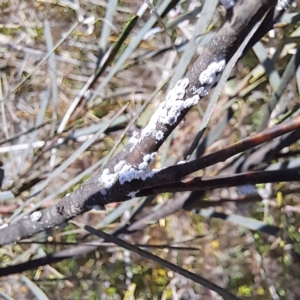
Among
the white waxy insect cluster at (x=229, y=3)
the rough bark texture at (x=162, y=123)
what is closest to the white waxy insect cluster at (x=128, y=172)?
the rough bark texture at (x=162, y=123)

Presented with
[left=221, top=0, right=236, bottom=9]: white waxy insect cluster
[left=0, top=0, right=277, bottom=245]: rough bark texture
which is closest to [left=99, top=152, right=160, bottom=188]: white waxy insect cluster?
[left=0, top=0, right=277, bottom=245]: rough bark texture

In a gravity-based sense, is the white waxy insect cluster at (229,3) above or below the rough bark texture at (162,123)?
above

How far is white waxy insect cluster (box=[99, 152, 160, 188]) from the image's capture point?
30 centimetres

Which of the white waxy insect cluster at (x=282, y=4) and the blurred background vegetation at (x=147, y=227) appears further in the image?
the blurred background vegetation at (x=147, y=227)

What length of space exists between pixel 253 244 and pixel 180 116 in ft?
3.02

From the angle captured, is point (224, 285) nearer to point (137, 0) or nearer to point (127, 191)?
point (137, 0)

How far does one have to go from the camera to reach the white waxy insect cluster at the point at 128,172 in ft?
0.98

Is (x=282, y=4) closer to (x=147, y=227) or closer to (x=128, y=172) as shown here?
(x=128, y=172)

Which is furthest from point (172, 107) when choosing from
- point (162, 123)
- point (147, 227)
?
point (147, 227)

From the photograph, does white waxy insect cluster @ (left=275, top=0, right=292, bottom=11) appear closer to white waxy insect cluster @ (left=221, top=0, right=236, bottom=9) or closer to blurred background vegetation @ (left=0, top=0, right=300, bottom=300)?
white waxy insect cluster @ (left=221, top=0, right=236, bottom=9)

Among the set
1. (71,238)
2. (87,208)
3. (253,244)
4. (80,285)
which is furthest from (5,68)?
(87,208)

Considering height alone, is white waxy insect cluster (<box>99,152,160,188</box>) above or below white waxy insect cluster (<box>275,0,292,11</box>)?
below

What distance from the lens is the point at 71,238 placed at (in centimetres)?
106

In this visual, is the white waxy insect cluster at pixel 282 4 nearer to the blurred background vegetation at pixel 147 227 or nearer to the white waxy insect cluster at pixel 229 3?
the white waxy insect cluster at pixel 229 3
